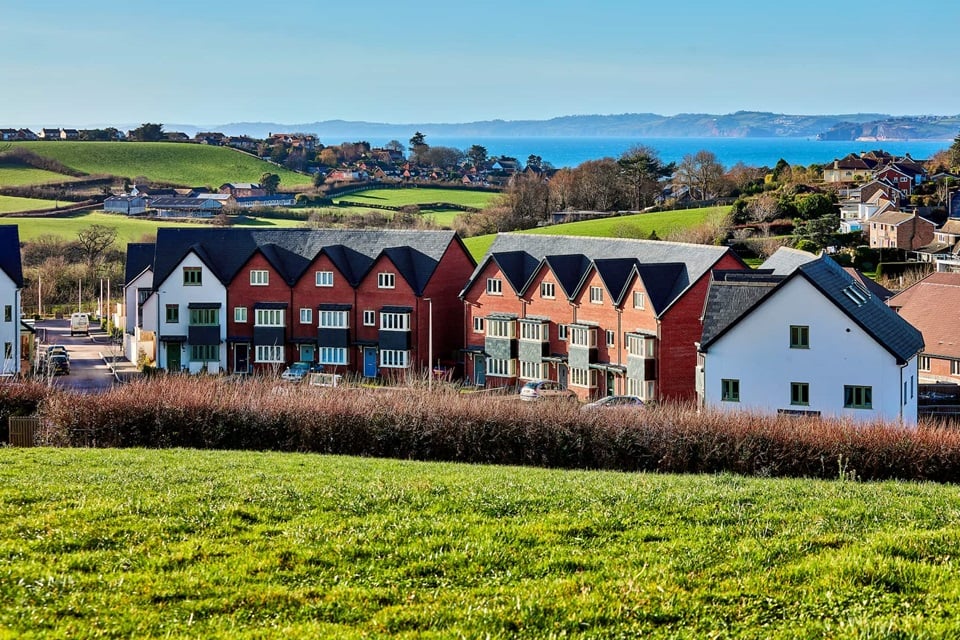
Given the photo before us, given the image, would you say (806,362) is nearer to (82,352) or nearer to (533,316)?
(533,316)

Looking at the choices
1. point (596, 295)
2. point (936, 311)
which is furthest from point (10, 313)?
point (936, 311)

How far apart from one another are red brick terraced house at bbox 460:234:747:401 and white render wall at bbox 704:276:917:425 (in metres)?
6.93

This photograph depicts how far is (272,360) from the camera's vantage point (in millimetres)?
59031

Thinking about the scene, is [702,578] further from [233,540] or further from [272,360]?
[272,360]

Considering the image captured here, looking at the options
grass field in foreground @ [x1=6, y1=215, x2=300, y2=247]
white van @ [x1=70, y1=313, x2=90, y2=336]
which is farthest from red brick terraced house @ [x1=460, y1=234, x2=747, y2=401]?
grass field in foreground @ [x1=6, y1=215, x2=300, y2=247]

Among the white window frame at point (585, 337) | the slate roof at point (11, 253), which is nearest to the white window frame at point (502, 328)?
the white window frame at point (585, 337)

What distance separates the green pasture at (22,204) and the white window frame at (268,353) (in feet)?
250

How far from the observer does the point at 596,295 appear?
171 feet

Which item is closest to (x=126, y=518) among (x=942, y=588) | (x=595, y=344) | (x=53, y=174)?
(x=942, y=588)

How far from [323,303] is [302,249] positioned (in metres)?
4.19

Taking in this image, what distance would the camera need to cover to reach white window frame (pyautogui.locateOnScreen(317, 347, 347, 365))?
5850cm

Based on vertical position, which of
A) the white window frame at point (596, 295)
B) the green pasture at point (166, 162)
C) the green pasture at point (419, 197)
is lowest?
the white window frame at point (596, 295)

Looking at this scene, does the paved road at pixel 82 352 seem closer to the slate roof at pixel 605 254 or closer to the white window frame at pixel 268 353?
the white window frame at pixel 268 353

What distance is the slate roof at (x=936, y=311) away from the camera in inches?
2238
